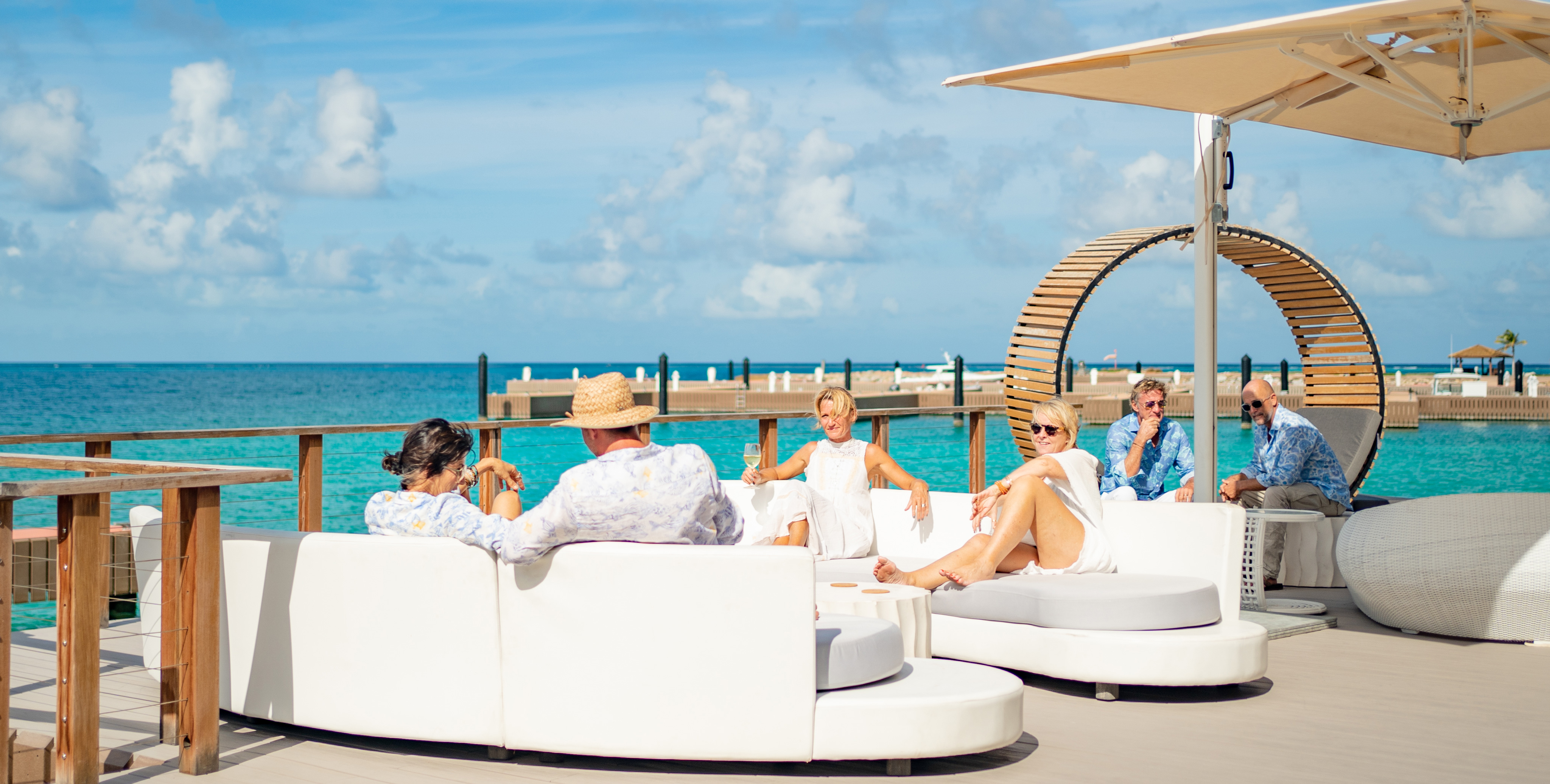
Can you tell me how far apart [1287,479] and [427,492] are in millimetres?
4319

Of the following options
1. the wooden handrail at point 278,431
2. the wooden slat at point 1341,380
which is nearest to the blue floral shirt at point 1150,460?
the wooden handrail at point 278,431

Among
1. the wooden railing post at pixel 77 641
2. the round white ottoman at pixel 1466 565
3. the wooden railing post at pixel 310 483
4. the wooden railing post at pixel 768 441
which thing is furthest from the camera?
the wooden railing post at pixel 768 441

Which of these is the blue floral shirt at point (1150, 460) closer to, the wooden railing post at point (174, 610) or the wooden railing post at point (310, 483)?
the wooden railing post at point (310, 483)

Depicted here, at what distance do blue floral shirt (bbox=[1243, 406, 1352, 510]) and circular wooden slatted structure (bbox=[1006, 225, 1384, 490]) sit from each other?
71cm

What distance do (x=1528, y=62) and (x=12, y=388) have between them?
67.5m

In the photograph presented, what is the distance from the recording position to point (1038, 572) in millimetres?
3938

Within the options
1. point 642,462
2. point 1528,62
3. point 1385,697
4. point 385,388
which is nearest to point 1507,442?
point 1528,62

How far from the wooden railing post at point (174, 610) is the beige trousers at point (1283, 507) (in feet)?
15.5

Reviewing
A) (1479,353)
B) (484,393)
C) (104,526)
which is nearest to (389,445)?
(484,393)

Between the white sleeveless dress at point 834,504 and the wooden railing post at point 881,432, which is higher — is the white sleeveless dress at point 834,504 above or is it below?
below

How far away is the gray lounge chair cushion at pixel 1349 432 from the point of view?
645 centimetres

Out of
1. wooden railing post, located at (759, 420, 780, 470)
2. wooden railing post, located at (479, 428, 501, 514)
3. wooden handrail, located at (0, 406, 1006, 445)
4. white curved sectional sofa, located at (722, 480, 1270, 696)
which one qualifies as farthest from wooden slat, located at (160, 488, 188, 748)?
wooden railing post, located at (759, 420, 780, 470)

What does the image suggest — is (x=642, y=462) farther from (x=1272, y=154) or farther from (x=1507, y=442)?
(x=1507, y=442)

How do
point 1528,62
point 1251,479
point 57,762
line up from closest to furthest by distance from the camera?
1. point 57,762
2. point 1528,62
3. point 1251,479
